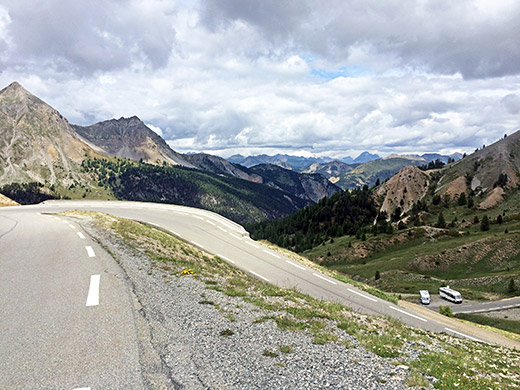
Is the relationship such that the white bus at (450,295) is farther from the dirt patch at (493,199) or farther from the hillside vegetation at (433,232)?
the dirt patch at (493,199)

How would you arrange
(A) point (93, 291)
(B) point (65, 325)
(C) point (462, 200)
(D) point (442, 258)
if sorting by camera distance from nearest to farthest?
(B) point (65, 325) → (A) point (93, 291) → (D) point (442, 258) → (C) point (462, 200)

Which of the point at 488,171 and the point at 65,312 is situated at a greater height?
the point at 488,171

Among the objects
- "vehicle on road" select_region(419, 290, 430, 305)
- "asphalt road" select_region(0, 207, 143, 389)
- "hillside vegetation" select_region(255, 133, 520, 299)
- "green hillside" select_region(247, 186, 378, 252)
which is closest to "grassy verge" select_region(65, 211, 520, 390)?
"asphalt road" select_region(0, 207, 143, 389)

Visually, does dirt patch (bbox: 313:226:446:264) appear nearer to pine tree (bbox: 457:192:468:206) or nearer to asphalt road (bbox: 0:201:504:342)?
pine tree (bbox: 457:192:468:206)

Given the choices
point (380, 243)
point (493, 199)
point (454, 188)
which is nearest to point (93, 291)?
point (380, 243)

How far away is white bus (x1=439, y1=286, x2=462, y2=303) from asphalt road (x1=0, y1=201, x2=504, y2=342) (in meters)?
41.5

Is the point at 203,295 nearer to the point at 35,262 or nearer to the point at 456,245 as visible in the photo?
the point at 35,262

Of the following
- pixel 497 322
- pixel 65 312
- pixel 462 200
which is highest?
pixel 462 200

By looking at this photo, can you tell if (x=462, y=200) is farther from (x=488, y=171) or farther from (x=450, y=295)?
(x=450, y=295)

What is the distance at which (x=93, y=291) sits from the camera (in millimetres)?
10953

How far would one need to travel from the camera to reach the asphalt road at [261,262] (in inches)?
912

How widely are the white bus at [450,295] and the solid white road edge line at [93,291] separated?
65.4m

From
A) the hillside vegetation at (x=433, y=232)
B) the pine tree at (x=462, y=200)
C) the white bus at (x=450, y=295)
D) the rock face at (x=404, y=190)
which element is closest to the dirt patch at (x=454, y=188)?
the hillside vegetation at (x=433, y=232)

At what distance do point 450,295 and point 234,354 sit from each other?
6643cm
